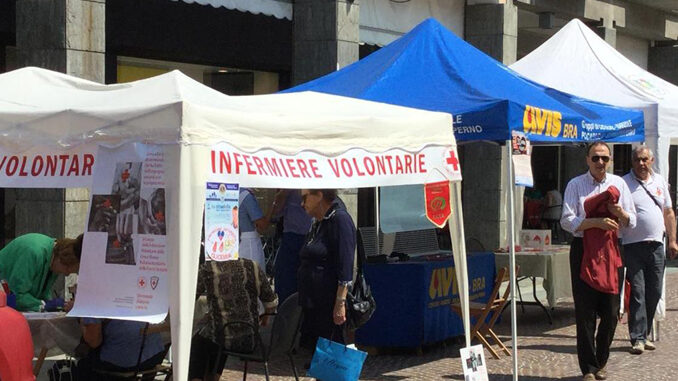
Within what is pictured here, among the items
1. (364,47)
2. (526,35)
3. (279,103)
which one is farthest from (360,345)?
(526,35)

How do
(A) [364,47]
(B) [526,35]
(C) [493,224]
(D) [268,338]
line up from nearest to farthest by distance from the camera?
Result: (D) [268,338], (A) [364,47], (C) [493,224], (B) [526,35]

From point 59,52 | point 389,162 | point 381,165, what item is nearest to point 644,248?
point 389,162

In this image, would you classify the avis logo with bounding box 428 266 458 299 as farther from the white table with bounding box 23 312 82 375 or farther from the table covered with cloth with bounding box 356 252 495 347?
the white table with bounding box 23 312 82 375

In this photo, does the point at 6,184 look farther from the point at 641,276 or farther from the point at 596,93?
the point at 596,93

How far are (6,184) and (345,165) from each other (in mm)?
1971

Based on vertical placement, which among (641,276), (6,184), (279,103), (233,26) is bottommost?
(641,276)

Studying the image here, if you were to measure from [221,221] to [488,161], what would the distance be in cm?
1375

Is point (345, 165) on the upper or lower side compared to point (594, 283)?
upper

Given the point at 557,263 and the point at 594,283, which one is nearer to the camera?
the point at 594,283

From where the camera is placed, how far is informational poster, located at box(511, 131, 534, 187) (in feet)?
29.4

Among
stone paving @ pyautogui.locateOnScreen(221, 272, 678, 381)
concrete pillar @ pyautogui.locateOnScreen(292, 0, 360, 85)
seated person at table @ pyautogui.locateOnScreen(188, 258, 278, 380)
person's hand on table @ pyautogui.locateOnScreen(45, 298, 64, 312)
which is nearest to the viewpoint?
seated person at table @ pyautogui.locateOnScreen(188, 258, 278, 380)

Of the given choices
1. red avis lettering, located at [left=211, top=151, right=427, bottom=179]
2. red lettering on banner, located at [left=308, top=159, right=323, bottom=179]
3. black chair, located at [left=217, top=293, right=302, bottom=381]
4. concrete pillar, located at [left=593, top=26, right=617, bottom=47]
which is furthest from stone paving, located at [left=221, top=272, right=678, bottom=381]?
concrete pillar, located at [left=593, top=26, right=617, bottom=47]

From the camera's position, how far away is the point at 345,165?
6855 mm

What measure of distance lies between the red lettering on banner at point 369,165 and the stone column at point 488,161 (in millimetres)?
12160
